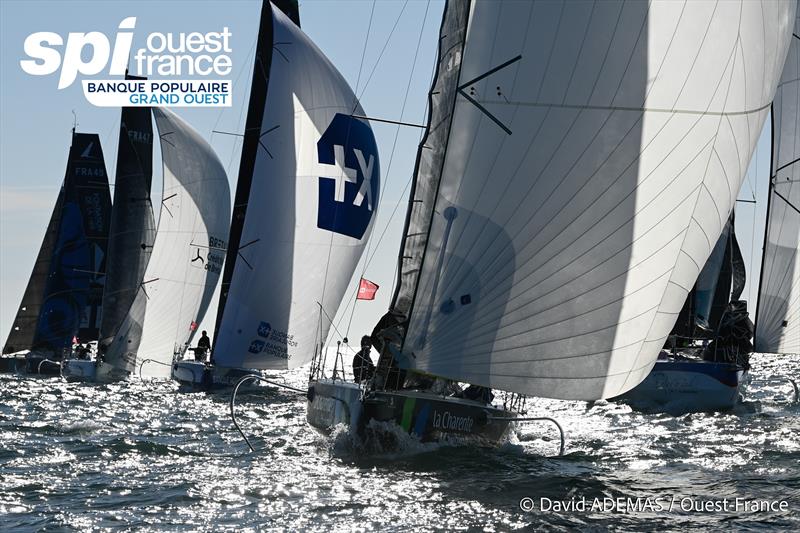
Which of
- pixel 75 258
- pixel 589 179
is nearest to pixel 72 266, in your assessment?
pixel 75 258

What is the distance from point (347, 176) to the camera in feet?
78.2

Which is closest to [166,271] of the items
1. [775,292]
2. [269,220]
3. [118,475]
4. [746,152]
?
[269,220]

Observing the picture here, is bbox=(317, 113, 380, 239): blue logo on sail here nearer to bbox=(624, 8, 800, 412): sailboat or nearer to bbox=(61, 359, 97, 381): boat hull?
bbox=(624, 8, 800, 412): sailboat

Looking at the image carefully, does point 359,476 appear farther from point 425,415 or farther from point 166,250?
point 166,250

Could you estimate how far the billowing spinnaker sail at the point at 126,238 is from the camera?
34.5 meters

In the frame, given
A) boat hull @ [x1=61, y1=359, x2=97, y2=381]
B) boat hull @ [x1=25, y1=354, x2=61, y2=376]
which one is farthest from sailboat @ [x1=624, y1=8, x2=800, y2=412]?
boat hull @ [x1=25, y1=354, x2=61, y2=376]

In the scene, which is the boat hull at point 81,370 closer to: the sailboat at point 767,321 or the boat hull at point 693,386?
the sailboat at point 767,321

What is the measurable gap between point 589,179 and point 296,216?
13.5m

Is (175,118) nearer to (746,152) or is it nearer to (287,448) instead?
(287,448)

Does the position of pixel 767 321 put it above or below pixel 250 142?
below

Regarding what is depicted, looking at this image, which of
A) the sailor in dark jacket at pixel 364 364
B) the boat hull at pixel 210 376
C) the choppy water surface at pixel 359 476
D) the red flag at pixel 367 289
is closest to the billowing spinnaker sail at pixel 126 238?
the boat hull at pixel 210 376

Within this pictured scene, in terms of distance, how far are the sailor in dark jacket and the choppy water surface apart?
0.99 metres

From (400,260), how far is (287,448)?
3142 millimetres

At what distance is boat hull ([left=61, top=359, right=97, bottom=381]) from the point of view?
1303 inches
